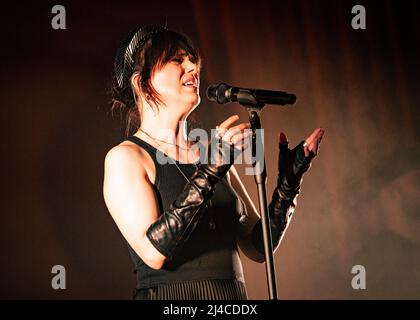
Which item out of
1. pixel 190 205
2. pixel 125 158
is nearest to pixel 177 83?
pixel 125 158

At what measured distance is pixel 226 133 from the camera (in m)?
1.40

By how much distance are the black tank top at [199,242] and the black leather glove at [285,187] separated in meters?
0.13

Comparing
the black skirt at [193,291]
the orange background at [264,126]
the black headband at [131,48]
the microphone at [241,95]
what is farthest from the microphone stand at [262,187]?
the orange background at [264,126]

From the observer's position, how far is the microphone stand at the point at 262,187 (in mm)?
1312

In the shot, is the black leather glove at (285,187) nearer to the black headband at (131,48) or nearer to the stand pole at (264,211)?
the stand pole at (264,211)

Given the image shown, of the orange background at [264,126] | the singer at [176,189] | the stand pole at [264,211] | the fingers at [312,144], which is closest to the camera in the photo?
the stand pole at [264,211]

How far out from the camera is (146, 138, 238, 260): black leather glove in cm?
141

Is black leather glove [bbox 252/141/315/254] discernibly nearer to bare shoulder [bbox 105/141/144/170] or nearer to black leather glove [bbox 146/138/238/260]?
black leather glove [bbox 146/138/238/260]

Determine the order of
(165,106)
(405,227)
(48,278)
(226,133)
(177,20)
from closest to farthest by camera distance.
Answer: (226,133)
(165,106)
(48,278)
(177,20)
(405,227)

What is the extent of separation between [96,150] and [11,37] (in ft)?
1.74

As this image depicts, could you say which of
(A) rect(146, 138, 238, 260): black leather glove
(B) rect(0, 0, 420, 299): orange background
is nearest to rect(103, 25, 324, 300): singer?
(A) rect(146, 138, 238, 260): black leather glove
